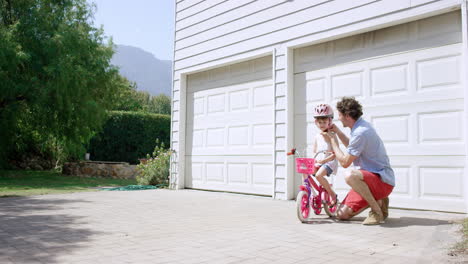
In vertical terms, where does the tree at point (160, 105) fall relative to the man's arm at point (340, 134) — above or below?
above

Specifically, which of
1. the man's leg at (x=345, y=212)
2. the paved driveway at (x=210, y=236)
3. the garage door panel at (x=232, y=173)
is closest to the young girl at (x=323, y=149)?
the man's leg at (x=345, y=212)

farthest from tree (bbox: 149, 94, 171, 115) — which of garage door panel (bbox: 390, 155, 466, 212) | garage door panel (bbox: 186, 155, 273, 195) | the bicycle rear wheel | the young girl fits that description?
the bicycle rear wheel

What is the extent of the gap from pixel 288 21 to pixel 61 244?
5333 millimetres

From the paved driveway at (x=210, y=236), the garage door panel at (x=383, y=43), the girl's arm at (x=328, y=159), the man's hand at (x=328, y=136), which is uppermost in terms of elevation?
the garage door panel at (x=383, y=43)

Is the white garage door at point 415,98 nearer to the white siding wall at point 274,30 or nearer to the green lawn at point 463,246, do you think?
the white siding wall at point 274,30

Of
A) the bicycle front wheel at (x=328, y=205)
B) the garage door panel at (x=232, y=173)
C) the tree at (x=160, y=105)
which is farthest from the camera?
the tree at (x=160, y=105)

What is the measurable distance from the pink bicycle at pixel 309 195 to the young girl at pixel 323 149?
2.8 inches

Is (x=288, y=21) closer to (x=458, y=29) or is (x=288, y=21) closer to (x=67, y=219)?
(x=458, y=29)

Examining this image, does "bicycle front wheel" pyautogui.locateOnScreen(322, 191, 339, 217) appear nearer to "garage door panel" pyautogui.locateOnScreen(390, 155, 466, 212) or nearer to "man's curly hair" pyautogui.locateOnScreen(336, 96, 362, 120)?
"man's curly hair" pyautogui.locateOnScreen(336, 96, 362, 120)

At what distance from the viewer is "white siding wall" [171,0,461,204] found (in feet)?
20.0

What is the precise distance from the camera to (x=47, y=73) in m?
12.7

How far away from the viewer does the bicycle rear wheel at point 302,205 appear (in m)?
4.63

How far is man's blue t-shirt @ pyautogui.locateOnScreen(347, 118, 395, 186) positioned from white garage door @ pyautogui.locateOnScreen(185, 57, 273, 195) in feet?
10.4

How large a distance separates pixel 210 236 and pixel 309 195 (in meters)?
1.34
